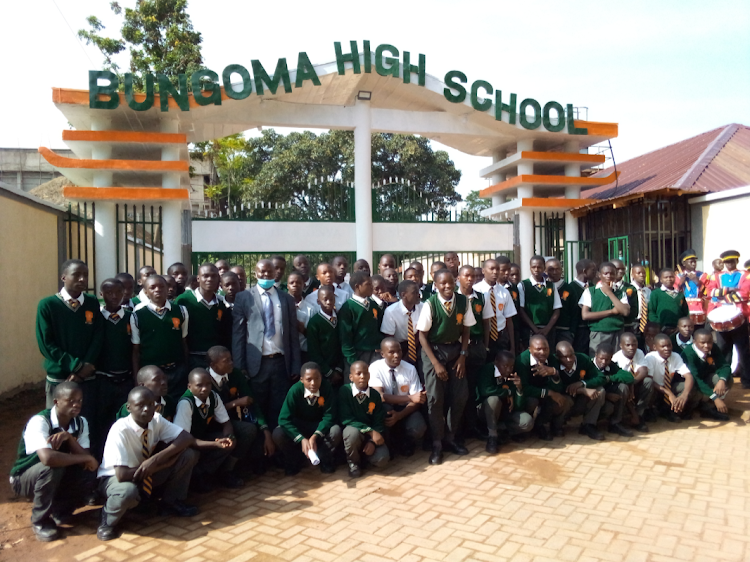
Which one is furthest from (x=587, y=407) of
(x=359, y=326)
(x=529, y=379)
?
(x=359, y=326)

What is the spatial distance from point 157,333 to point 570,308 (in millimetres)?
4391

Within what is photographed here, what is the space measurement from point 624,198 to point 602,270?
4029mm

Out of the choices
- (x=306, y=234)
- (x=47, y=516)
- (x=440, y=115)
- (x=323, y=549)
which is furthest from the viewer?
(x=440, y=115)

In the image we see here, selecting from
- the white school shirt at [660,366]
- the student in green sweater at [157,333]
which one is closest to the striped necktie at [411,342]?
the student in green sweater at [157,333]

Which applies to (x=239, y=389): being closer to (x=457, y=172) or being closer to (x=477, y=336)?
(x=477, y=336)

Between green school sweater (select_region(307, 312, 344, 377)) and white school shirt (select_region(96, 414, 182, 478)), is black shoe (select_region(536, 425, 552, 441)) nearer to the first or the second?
Answer: green school sweater (select_region(307, 312, 344, 377))

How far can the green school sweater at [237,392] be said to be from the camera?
15.3 feet

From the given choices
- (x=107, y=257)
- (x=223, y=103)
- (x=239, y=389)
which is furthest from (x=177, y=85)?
(x=239, y=389)

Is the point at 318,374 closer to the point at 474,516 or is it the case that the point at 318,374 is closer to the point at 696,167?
the point at 474,516

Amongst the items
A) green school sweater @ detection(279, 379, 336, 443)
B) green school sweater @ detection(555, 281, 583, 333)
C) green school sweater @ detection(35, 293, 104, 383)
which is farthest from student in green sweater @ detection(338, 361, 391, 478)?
green school sweater @ detection(555, 281, 583, 333)

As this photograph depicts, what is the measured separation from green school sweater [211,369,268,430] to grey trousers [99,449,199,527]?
0.63m

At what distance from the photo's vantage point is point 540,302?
6.23 metres

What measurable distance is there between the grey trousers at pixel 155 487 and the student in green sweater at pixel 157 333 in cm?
81

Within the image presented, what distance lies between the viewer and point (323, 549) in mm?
3408
